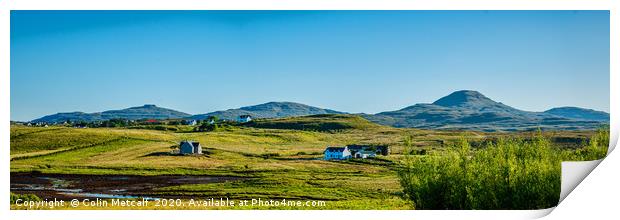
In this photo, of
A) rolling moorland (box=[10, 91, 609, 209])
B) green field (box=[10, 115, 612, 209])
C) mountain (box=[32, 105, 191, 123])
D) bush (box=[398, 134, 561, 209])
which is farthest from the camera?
mountain (box=[32, 105, 191, 123])

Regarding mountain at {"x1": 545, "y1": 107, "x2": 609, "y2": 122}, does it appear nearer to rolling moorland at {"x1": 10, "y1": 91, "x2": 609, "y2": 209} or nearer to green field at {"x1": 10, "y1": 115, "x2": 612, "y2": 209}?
rolling moorland at {"x1": 10, "y1": 91, "x2": 609, "y2": 209}

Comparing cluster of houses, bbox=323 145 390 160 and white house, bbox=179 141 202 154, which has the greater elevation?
white house, bbox=179 141 202 154

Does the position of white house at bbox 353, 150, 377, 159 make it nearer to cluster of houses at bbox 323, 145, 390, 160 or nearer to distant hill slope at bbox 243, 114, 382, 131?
cluster of houses at bbox 323, 145, 390, 160

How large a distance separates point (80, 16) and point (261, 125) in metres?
8.87

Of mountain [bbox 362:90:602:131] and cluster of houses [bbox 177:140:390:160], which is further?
cluster of houses [bbox 177:140:390:160]

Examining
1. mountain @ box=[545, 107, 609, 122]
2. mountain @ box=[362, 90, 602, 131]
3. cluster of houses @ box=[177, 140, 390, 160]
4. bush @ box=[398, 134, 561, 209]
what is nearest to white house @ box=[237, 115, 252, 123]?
cluster of houses @ box=[177, 140, 390, 160]

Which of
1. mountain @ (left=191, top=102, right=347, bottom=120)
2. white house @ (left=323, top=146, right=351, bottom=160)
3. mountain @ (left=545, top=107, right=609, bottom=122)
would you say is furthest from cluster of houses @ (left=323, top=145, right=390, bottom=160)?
mountain @ (left=545, top=107, right=609, bottom=122)

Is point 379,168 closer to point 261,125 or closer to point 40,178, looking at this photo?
point 261,125

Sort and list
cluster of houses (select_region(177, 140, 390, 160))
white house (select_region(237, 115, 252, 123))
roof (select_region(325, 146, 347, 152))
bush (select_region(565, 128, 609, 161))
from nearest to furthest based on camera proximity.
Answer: bush (select_region(565, 128, 609, 161)) → cluster of houses (select_region(177, 140, 390, 160)) → roof (select_region(325, 146, 347, 152)) → white house (select_region(237, 115, 252, 123))

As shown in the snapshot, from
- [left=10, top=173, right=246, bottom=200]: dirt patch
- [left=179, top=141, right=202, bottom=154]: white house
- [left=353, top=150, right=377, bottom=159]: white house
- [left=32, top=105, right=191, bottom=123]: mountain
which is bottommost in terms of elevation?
[left=10, top=173, right=246, bottom=200]: dirt patch

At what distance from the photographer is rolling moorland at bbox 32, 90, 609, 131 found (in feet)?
64.3

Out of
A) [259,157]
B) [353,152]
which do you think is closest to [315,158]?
[353,152]

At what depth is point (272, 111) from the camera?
22.4m
